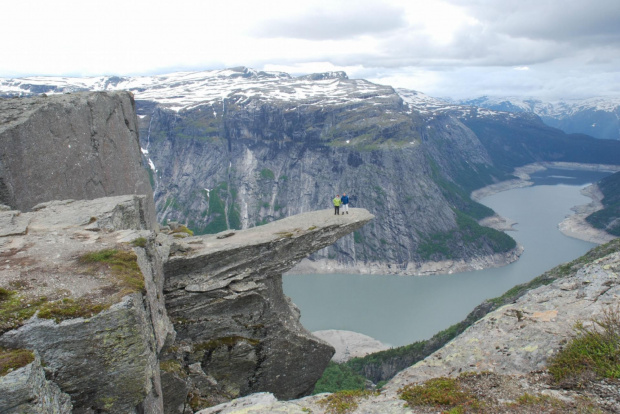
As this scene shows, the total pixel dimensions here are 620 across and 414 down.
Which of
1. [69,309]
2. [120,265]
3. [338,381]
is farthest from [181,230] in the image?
[338,381]

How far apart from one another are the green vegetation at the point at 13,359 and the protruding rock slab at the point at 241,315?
10604 millimetres

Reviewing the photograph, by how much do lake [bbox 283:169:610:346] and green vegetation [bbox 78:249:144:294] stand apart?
308 feet

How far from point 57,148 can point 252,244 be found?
11.9m

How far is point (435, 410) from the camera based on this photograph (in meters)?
11.1

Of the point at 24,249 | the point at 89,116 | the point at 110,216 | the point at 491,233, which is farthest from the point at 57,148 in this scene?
the point at 491,233

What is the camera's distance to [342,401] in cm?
1278

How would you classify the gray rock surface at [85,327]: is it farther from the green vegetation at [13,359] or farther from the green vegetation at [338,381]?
the green vegetation at [338,381]

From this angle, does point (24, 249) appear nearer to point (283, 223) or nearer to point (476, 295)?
point (283, 223)

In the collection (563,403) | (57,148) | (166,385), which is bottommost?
(166,385)

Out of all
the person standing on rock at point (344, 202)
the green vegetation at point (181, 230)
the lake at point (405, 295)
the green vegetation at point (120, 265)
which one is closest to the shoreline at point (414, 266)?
the lake at point (405, 295)

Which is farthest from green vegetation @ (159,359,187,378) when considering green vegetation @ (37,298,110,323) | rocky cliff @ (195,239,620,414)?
green vegetation @ (37,298,110,323)

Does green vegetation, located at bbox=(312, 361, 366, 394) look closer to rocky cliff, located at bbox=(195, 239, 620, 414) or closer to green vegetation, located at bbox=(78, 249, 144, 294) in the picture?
rocky cliff, located at bbox=(195, 239, 620, 414)

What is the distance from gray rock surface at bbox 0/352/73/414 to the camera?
8805 mm

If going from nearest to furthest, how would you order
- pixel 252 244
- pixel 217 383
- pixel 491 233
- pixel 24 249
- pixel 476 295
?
pixel 24 249
pixel 217 383
pixel 252 244
pixel 476 295
pixel 491 233
